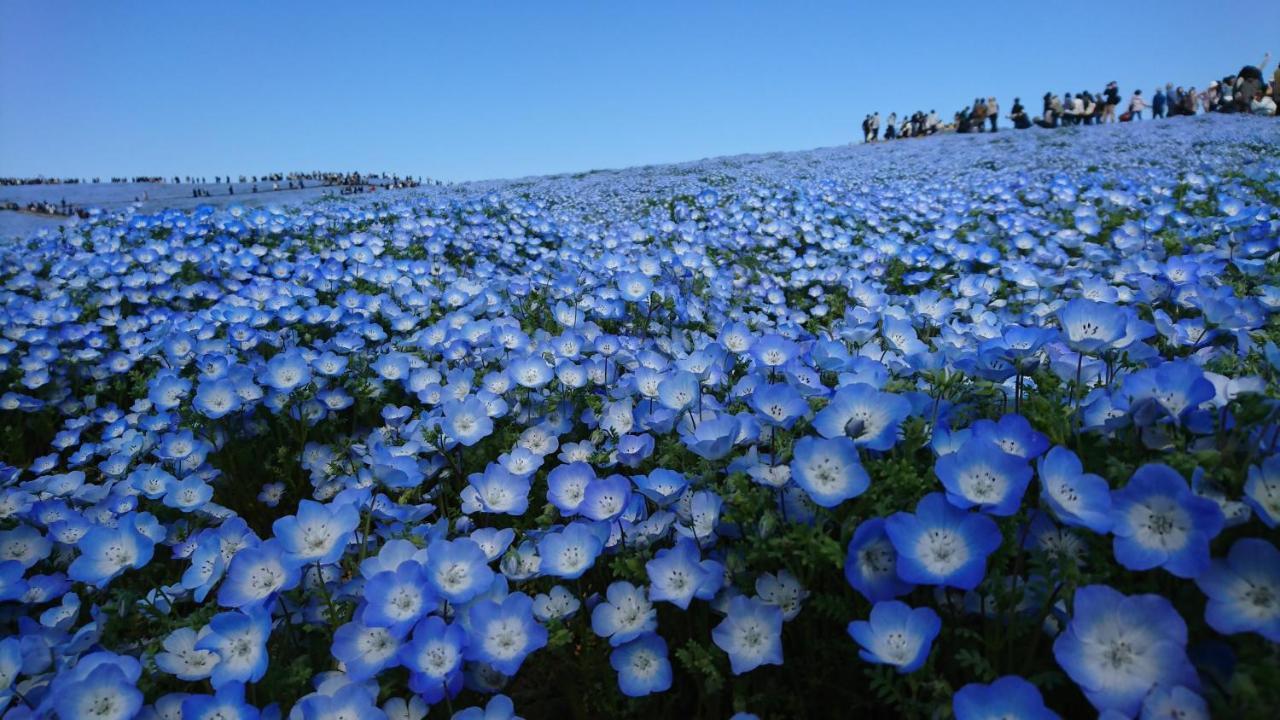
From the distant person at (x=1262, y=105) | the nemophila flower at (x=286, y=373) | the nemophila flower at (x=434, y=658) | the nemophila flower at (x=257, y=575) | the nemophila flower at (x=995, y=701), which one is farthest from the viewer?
the distant person at (x=1262, y=105)

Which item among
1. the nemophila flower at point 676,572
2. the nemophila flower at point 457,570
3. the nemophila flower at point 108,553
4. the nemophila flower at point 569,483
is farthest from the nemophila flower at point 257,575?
the nemophila flower at point 676,572

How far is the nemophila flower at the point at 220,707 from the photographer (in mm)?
1460

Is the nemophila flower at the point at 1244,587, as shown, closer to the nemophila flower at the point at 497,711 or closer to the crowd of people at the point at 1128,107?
the nemophila flower at the point at 497,711

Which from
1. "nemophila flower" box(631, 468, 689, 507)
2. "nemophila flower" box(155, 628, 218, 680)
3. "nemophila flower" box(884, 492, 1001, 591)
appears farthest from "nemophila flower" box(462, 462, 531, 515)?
"nemophila flower" box(884, 492, 1001, 591)

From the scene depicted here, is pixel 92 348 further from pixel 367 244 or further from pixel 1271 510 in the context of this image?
pixel 1271 510

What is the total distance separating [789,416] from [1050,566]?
709mm

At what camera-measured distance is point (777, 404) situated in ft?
5.99

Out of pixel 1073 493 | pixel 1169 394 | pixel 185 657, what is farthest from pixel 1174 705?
pixel 185 657

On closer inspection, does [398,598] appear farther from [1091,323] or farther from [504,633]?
[1091,323]

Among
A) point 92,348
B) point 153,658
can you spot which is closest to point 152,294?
point 92,348

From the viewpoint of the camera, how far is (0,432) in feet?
12.1

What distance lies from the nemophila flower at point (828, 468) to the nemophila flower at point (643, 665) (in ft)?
1.79

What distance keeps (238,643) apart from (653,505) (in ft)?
3.97

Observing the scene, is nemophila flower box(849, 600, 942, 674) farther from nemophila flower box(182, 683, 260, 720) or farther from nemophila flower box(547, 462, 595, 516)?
nemophila flower box(182, 683, 260, 720)
